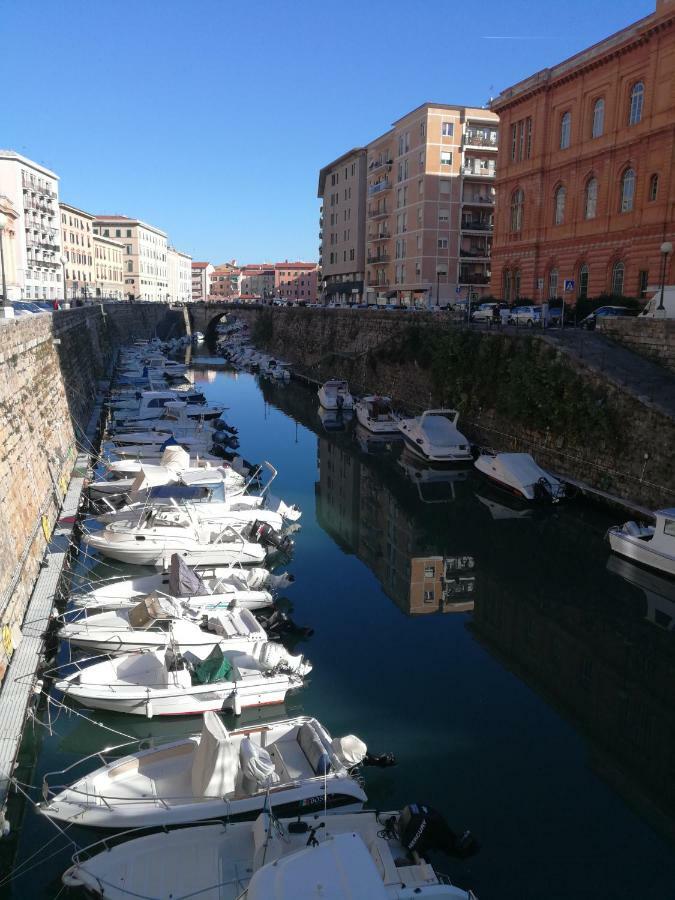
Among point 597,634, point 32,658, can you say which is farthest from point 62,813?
point 597,634

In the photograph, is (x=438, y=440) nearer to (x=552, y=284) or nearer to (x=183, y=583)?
(x=552, y=284)

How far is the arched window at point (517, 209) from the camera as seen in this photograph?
123 feet

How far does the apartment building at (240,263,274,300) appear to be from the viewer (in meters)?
162

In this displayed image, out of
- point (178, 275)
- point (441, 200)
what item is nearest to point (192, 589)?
point (441, 200)

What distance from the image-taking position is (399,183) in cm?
5547

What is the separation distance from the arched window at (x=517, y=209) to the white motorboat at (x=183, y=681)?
32.7 metres

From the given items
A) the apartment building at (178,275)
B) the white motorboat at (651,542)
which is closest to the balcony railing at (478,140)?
the white motorboat at (651,542)

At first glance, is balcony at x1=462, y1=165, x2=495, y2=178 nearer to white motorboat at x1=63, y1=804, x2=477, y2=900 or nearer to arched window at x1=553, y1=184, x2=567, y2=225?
arched window at x1=553, y1=184, x2=567, y2=225

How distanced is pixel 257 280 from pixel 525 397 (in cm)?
15458

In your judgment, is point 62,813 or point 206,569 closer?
point 62,813

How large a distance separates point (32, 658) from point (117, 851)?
168 inches

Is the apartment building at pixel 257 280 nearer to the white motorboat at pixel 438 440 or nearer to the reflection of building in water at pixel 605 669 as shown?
the white motorboat at pixel 438 440

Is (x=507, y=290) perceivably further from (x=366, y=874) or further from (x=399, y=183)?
(x=366, y=874)

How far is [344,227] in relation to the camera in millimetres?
68812
